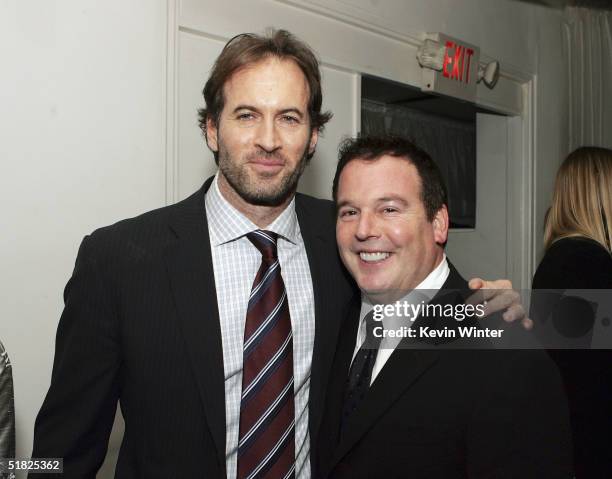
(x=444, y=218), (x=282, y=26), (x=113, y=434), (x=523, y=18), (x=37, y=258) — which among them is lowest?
(x=113, y=434)

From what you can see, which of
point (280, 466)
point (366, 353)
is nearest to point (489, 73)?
point (366, 353)

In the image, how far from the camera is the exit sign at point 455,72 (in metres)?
3.14

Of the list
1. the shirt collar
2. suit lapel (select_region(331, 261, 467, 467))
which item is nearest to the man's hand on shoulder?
suit lapel (select_region(331, 261, 467, 467))

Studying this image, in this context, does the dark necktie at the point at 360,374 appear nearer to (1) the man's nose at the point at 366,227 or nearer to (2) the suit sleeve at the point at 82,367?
(1) the man's nose at the point at 366,227

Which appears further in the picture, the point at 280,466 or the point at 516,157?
the point at 516,157

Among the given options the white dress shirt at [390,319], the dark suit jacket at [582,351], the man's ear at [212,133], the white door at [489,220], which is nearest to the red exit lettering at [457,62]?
the white door at [489,220]

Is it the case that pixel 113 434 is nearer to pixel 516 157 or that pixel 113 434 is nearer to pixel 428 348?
pixel 428 348

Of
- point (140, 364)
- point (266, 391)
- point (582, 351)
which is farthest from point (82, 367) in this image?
point (582, 351)

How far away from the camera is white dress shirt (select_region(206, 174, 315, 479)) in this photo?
1448 mm

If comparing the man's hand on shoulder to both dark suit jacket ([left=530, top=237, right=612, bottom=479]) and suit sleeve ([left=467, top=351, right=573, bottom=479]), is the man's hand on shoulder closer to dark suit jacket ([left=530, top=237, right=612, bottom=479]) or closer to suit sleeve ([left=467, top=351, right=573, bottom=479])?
suit sleeve ([left=467, top=351, right=573, bottom=479])

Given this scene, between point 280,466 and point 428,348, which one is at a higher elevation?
point 428,348

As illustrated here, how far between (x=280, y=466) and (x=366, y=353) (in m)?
0.32

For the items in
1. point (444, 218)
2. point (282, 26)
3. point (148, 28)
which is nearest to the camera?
point (444, 218)

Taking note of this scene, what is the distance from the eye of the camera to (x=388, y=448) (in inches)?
51.1
